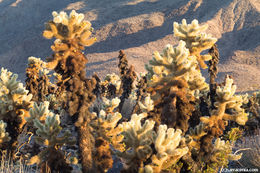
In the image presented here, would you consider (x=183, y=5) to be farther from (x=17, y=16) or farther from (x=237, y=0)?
(x=17, y=16)

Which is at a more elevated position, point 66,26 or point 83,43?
point 66,26

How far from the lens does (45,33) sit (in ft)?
12.8

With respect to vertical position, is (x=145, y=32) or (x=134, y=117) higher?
(x=134, y=117)

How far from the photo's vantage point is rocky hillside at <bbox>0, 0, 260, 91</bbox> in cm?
2948

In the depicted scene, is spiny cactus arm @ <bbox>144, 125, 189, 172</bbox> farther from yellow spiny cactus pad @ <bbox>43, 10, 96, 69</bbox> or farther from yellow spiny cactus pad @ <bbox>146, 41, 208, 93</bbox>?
yellow spiny cactus pad @ <bbox>43, 10, 96, 69</bbox>

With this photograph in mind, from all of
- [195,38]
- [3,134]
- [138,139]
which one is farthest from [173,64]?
[3,134]

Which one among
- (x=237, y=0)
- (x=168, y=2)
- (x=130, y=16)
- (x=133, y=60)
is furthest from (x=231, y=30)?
(x=133, y=60)

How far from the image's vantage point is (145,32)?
38.7 meters

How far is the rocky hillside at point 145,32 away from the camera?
29.5 m

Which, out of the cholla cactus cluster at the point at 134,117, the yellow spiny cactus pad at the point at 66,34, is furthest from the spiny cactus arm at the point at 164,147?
the yellow spiny cactus pad at the point at 66,34

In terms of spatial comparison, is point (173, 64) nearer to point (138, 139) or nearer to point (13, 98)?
point (138, 139)

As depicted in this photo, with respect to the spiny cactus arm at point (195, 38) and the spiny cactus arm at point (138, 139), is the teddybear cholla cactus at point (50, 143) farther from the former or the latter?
the spiny cactus arm at point (195, 38)

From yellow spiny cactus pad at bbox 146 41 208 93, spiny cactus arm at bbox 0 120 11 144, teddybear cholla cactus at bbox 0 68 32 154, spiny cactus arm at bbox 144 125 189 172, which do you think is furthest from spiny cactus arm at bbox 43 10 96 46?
spiny cactus arm at bbox 0 120 11 144

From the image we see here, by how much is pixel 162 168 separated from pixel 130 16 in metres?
40.7
